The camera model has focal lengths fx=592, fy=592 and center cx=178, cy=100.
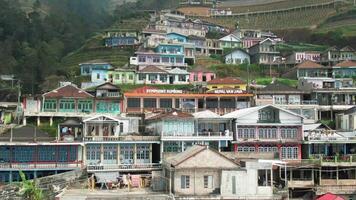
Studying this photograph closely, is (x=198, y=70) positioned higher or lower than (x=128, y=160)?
higher

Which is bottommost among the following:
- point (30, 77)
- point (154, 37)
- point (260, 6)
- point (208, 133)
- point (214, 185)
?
point (214, 185)

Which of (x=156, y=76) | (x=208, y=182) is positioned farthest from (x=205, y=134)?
(x=156, y=76)

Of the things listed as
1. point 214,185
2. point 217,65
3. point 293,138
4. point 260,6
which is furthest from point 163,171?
point 260,6

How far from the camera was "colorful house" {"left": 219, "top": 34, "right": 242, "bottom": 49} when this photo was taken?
8762cm

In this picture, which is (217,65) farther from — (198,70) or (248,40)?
(248,40)

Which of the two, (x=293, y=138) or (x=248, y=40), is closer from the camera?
(x=293, y=138)

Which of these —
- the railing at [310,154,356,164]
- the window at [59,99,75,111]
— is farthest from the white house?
the railing at [310,154,356,164]

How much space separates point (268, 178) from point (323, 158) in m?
5.68

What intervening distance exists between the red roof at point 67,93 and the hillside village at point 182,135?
94mm

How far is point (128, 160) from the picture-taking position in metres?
47.4

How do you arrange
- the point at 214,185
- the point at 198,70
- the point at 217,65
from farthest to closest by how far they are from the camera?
the point at 217,65, the point at 198,70, the point at 214,185

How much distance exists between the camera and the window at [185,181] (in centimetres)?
3859

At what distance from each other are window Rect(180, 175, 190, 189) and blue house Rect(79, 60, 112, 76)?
107ft

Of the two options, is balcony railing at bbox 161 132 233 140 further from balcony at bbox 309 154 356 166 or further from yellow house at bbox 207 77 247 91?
yellow house at bbox 207 77 247 91
